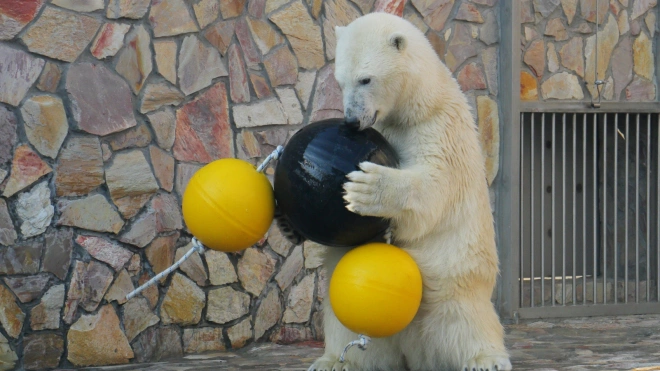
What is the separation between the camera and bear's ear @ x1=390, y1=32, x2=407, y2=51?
358 cm

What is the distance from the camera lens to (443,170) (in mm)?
3596

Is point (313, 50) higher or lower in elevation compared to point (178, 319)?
higher

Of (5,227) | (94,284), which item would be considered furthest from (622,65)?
(5,227)

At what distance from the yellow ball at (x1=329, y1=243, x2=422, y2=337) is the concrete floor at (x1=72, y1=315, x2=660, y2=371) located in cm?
124

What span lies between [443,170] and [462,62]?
9.69 feet

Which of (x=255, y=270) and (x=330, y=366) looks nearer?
(x=330, y=366)

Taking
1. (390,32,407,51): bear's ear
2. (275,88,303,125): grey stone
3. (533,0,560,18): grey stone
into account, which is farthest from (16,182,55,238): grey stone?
(533,0,560,18): grey stone

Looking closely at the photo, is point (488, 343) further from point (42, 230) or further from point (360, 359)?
point (42, 230)

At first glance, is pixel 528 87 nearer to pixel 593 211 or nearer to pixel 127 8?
pixel 593 211

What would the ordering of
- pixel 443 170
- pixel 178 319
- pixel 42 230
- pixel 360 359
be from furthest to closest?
pixel 178 319
pixel 42 230
pixel 360 359
pixel 443 170

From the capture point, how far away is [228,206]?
11.5 feet

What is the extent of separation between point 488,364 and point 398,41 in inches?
56.0

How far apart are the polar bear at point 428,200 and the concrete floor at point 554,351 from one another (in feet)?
2.75

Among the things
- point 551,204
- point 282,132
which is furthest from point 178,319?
point 551,204
